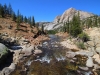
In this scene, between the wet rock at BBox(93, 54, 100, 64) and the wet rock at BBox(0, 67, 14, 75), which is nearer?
the wet rock at BBox(0, 67, 14, 75)

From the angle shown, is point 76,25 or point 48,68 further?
point 76,25

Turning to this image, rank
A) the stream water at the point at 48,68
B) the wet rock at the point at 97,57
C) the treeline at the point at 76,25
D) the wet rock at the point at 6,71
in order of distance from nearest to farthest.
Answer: the wet rock at the point at 6,71 → the stream water at the point at 48,68 → the wet rock at the point at 97,57 → the treeline at the point at 76,25

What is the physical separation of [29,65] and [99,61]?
55.6ft

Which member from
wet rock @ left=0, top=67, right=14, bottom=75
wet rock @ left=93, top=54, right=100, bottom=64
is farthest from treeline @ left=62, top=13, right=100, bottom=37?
wet rock @ left=0, top=67, right=14, bottom=75

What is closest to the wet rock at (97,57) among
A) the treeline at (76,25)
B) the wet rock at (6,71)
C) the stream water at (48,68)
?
the stream water at (48,68)

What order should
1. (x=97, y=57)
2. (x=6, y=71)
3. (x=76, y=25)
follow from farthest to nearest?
(x=76, y=25) → (x=97, y=57) → (x=6, y=71)

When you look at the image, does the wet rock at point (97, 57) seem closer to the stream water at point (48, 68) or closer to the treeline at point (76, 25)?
the stream water at point (48, 68)

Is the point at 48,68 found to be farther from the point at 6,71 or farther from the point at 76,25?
the point at 76,25

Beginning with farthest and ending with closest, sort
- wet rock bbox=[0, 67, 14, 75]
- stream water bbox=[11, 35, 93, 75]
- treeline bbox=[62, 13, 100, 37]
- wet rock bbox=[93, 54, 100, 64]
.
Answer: treeline bbox=[62, 13, 100, 37] → wet rock bbox=[93, 54, 100, 64] → stream water bbox=[11, 35, 93, 75] → wet rock bbox=[0, 67, 14, 75]

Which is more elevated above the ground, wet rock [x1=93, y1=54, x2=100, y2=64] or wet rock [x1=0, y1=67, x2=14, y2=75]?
wet rock [x1=93, y1=54, x2=100, y2=64]

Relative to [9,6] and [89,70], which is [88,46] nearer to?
[89,70]

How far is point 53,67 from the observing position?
26812mm

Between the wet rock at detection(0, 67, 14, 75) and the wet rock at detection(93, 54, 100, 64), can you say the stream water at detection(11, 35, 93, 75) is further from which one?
the wet rock at detection(93, 54, 100, 64)

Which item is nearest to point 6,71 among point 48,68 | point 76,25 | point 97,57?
point 48,68
